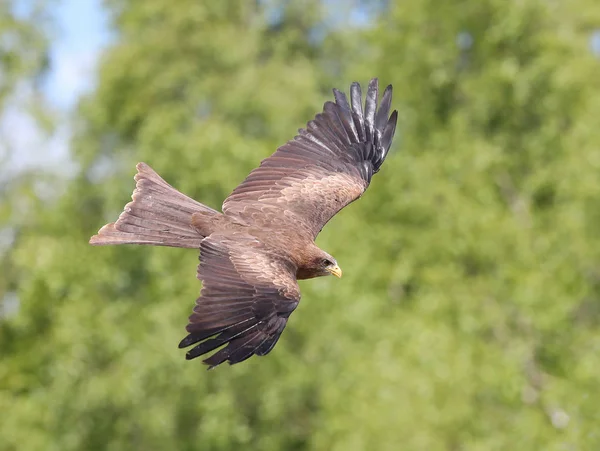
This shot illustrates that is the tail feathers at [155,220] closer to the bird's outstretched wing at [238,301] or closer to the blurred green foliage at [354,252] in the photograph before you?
the bird's outstretched wing at [238,301]

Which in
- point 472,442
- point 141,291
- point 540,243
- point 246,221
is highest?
point 141,291

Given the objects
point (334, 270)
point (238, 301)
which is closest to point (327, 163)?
point (334, 270)

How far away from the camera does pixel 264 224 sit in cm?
1055

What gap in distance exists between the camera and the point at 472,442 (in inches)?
968

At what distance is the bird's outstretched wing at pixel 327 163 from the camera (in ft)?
37.2

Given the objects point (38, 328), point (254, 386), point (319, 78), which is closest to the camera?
point (254, 386)

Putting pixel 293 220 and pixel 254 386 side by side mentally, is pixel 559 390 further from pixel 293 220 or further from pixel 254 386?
pixel 293 220

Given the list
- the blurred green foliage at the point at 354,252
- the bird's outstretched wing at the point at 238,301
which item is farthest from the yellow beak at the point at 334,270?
the blurred green foliage at the point at 354,252

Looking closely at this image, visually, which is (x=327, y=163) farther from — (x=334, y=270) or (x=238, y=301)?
(x=238, y=301)

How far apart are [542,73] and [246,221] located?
24.1m

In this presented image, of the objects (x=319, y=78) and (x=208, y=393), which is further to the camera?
(x=319, y=78)

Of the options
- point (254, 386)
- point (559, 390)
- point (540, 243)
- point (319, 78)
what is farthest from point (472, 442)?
point (319, 78)

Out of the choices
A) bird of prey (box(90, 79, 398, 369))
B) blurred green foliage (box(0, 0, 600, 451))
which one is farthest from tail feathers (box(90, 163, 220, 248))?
blurred green foliage (box(0, 0, 600, 451))

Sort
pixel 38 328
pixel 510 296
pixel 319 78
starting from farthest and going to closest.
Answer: pixel 319 78
pixel 38 328
pixel 510 296
